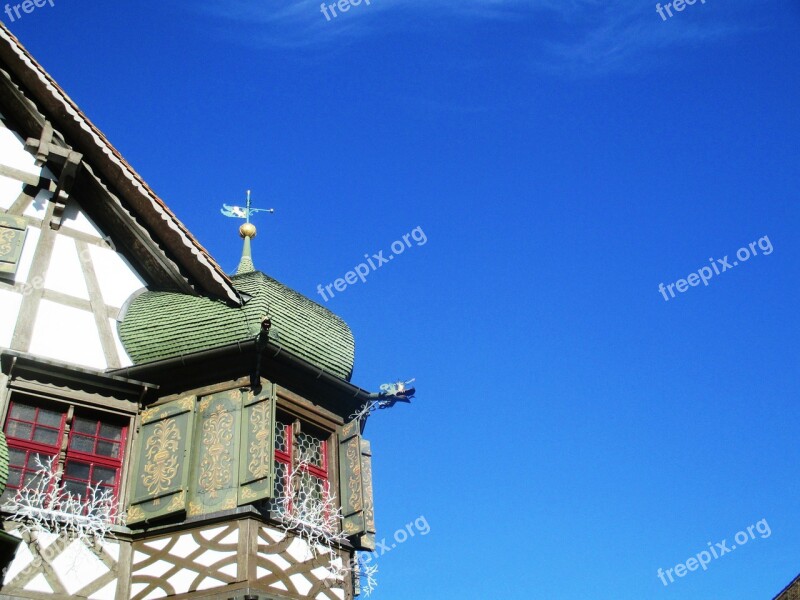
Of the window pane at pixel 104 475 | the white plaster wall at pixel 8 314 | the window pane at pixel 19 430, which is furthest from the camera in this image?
the white plaster wall at pixel 8 314

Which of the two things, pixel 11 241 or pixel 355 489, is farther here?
pixel 355 489

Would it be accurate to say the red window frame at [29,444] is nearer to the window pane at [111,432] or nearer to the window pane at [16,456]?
the window pane at [16,456]

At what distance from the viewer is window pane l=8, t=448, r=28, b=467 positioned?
10945 millimetres

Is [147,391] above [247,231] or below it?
below

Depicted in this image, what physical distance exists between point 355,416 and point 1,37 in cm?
698

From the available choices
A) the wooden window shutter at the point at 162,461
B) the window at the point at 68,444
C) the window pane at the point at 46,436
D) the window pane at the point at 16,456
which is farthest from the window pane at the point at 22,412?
the wooden window shutter at the point at 162,461

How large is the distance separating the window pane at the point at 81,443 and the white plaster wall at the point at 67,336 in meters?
0.93

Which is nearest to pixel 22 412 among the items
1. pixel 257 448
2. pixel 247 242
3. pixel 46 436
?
pixel 46 436

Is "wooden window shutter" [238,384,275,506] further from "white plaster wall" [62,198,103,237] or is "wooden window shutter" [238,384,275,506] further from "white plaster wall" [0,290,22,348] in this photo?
"white plaster wall" [62,198,103,237]

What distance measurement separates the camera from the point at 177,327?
497 inches

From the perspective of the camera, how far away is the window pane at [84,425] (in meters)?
11.7

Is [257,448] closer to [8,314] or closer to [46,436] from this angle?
[46,436]

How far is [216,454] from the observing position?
11453mm

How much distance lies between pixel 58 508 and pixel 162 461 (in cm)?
129
